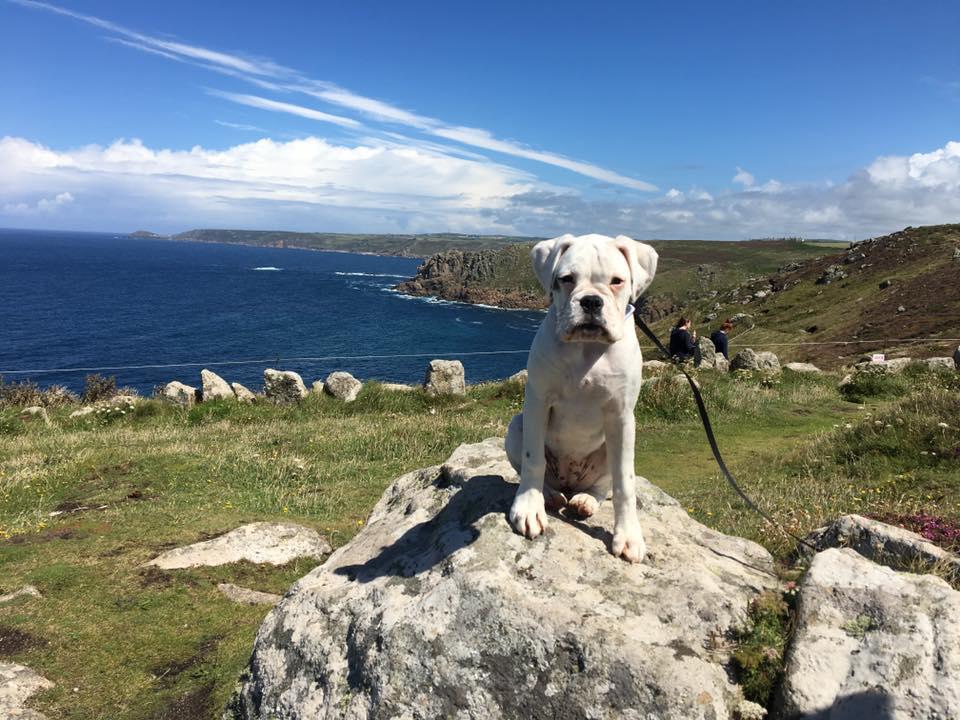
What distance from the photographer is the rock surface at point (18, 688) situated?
16.1ft

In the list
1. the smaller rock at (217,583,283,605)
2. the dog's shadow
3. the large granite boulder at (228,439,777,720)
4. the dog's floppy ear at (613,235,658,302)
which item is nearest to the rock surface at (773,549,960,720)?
the large granite boulder at (228,439,777,720)

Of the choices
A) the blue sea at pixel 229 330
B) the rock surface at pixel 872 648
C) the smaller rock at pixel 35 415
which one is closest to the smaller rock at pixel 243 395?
the blue sea at pixel 229 330

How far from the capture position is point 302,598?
4.98 m

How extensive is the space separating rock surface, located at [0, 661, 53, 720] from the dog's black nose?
5165 mm

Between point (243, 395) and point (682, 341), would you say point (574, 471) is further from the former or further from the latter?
point (243, 395)

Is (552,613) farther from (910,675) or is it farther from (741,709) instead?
(910,675)

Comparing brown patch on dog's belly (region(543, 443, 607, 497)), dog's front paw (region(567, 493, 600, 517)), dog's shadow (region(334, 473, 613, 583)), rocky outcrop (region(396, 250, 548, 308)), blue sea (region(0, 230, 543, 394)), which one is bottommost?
blue sea (region(0, 230, 543, 394))

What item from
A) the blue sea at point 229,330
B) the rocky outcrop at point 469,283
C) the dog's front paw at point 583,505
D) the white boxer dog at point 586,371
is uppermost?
the white boxer dog at point 586,371

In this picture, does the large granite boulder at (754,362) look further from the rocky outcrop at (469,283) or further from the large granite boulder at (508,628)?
the rocky outcrop at (469,283)

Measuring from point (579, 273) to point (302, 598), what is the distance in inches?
129

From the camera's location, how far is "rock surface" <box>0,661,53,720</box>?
16.1 feet

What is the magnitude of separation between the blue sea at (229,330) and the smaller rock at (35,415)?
19.2ft

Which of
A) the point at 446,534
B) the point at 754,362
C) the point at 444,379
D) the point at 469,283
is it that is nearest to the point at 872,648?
the point at 446,534

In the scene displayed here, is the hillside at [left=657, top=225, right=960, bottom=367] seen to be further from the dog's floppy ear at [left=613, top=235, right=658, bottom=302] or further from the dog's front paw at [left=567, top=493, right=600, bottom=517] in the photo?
the dog's floppy ear at [left=613, top=235, right=658, bottom=302]
